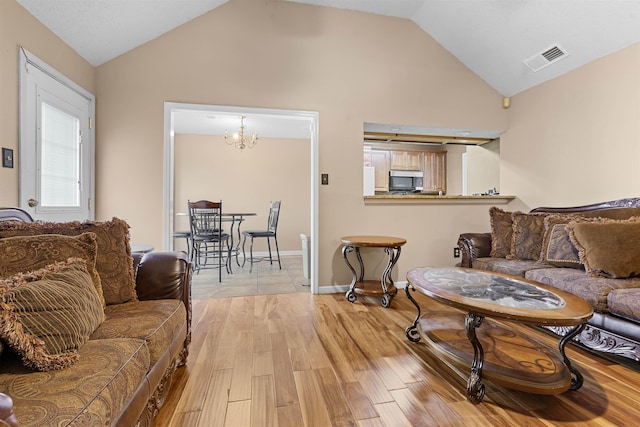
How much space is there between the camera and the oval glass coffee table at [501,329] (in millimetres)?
1338

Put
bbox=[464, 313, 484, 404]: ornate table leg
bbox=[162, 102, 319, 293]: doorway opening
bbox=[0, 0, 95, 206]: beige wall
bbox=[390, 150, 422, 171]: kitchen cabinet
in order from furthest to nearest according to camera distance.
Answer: bbox=[390, 150, 422, 171]: kitchen cabinet, bbox=[162, 102, 319, 293]: doorway opening, bbox=[0, 0, 95, 206]: beige wall, bbox=[464, 313, 484, 404]: ornate table leg

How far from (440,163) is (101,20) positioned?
5.74 metres

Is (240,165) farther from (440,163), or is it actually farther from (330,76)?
(440,163)

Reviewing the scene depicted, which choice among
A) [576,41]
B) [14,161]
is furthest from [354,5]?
[14,161]

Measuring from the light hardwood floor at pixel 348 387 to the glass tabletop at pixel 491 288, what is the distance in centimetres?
47

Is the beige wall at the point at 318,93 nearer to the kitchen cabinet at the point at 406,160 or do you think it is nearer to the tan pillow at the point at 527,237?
the tan pillow at the point at 527,237

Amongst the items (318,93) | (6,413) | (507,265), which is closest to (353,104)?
(318,93)

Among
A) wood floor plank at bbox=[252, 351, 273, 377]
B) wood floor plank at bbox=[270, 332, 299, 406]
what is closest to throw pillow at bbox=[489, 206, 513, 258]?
wood floor plank at bbox=[270, 332, 299, 406]

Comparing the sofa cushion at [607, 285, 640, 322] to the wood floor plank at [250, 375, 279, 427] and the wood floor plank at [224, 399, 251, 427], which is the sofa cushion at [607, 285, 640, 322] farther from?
the wood floor plank at [224, 399, 251, 427]

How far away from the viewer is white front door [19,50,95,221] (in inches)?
77.9

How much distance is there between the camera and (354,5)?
3.16 m

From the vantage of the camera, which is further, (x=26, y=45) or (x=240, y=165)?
(x=240, y=165)

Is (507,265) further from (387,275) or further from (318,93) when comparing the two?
(318,93)

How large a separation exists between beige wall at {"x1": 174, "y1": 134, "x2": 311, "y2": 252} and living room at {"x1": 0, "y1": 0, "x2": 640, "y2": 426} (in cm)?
277
